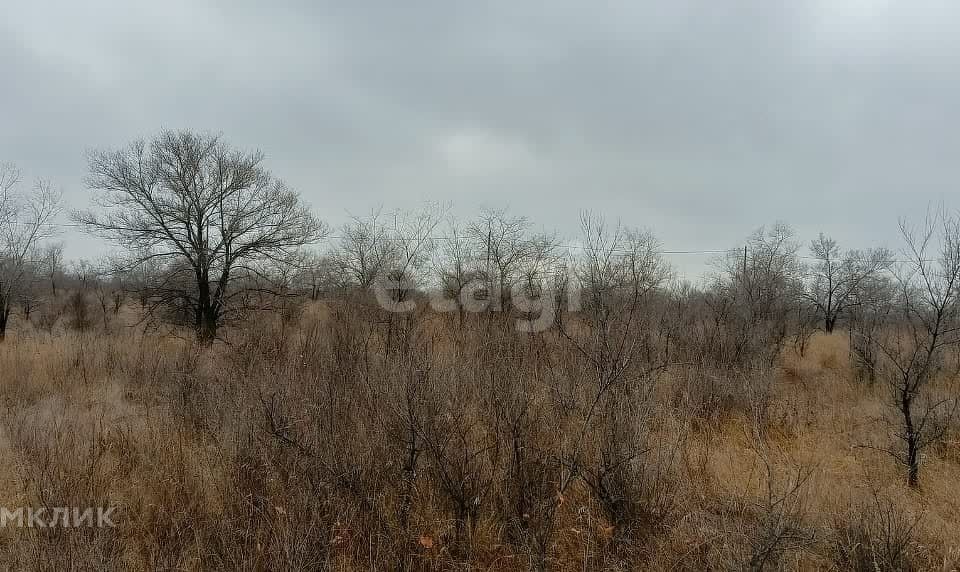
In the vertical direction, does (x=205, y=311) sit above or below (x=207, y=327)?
above

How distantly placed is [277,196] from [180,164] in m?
2.71

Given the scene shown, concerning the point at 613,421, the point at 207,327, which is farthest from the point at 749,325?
the point at 207,327

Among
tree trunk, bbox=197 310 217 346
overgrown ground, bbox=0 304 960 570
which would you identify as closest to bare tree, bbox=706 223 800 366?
overgrown ground, bbox=0 304 960 570

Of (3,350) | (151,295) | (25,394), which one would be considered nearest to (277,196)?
(151,295)

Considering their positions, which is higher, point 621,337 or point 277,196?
point 277,196

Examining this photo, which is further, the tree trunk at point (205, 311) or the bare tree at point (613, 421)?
the tree trunk at point (205, 311)

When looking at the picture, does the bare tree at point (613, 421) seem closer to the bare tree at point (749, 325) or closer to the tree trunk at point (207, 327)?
the bare tree at point (749, 325)

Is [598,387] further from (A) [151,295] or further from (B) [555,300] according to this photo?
(A) [151,295]

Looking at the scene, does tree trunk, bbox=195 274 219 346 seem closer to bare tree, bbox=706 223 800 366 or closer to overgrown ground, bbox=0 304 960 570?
overgrown ground, bbox=0 304 960 570

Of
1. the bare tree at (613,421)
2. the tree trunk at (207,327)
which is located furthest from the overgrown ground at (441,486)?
the tree trunk at (207,327)

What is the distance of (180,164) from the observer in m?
12.5

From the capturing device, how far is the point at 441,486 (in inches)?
126

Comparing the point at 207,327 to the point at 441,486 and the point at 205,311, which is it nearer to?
the point at 205,311

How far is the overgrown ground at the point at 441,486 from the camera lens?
2.83 m
